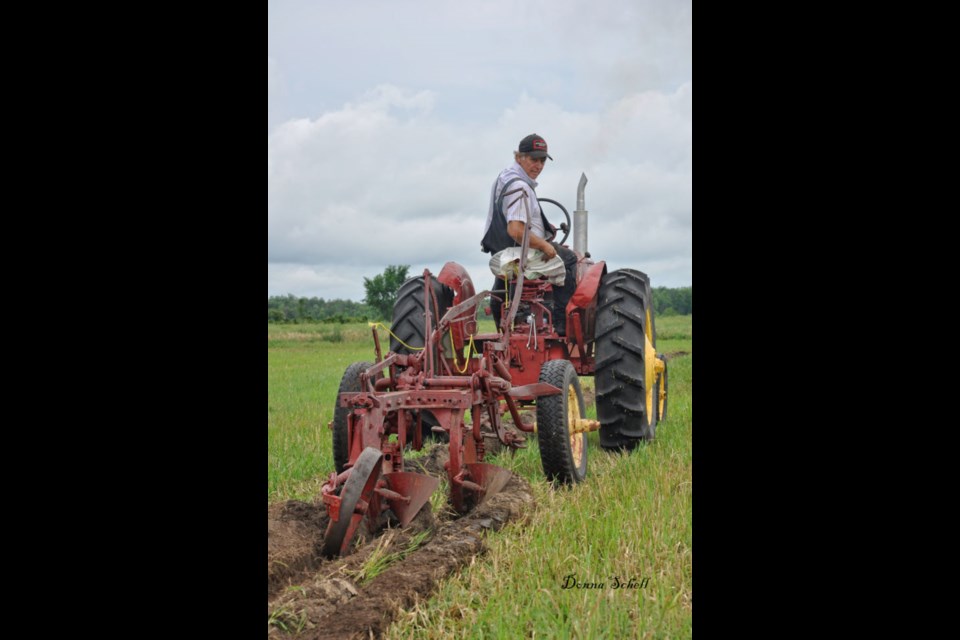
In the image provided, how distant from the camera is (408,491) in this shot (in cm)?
402

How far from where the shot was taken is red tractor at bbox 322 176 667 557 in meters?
4.02

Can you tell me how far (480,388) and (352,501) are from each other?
1.34 meters

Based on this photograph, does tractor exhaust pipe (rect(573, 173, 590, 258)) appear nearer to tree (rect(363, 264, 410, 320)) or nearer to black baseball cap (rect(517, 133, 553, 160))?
black baseball cap (rect(517, 133, 553, 160))

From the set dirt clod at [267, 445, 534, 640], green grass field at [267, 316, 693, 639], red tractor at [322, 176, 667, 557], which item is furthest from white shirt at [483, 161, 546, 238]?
dirt clod at [267, 445, 534, 640]

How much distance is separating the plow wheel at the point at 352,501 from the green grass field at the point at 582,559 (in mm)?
577

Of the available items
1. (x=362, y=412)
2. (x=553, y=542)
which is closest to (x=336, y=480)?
(x=362, y=412)

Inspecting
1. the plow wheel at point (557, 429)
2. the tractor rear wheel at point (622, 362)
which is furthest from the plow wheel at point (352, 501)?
the tractor rear wheel at point (622, 362)

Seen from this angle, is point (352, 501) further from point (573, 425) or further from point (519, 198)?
point (519, 198)

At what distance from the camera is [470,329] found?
225 inches

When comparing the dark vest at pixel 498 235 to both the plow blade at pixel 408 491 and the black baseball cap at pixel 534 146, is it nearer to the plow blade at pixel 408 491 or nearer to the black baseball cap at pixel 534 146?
the black baseball cap at pixel 534 146

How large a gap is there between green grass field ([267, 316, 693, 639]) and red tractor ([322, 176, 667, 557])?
372 mm

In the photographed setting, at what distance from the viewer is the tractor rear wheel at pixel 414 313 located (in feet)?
19.3
